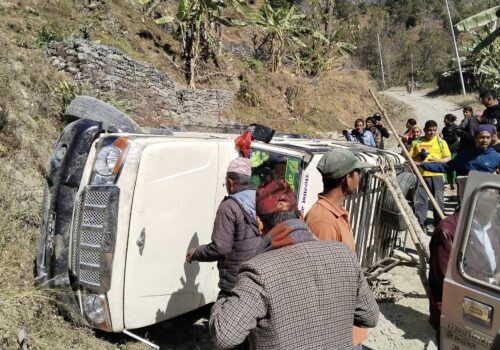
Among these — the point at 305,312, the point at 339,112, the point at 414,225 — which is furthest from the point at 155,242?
the point at 339,112

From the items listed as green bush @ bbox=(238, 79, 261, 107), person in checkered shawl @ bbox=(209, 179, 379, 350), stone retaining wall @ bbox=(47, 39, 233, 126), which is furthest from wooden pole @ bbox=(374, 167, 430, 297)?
green bush @ bbox=(238, 79, 261, 107)

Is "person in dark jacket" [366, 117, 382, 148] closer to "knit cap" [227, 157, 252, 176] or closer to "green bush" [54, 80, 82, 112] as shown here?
"green bush" [54, 80, 82, 112]

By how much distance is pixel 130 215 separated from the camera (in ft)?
11.4

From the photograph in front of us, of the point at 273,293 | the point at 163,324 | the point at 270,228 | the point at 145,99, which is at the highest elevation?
the point at 145,99

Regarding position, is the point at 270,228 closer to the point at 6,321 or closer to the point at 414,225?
the point at 6,321

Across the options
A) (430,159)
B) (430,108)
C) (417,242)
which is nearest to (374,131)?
(430,159)

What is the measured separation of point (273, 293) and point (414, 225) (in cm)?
337

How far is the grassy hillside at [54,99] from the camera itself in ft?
11.8

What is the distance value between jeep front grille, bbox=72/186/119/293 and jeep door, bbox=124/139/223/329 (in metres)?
0.15

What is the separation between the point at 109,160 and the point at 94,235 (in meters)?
0.58

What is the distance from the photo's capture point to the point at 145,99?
14898 millimetres

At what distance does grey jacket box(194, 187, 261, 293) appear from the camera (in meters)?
3.27

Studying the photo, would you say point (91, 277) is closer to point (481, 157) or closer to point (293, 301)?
point (293, 301)

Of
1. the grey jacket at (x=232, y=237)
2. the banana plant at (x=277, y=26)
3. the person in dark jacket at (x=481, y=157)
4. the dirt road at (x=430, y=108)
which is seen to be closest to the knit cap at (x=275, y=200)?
the grey jacket at (x=232, y=237)
